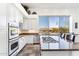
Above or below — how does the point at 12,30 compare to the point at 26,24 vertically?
below

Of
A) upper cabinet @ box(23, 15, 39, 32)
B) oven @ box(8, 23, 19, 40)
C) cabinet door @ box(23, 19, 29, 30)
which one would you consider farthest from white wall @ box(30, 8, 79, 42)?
oven @ box(8, 23, 19, 40)

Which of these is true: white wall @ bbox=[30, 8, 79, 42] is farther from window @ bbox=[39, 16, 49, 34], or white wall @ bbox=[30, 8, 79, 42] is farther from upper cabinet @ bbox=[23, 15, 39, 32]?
upper cabinet @ bbox=[23, 15, 39, 32]

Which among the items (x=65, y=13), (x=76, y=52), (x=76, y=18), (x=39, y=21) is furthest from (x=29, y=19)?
(x=76, y=52)

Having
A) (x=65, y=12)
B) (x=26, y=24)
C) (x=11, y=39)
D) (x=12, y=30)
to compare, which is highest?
(x=65, y=12)

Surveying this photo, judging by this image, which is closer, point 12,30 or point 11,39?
point 11,39

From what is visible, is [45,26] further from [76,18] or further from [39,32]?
[76,18]

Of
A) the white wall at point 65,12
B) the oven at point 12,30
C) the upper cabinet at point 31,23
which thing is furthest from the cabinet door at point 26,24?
the oven at point 12,30

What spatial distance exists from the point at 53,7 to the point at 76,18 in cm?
126

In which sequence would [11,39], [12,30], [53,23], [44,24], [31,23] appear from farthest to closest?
1. [53,23]
2. [44,24]
3. [31,23]
4. [12,30]
5. [11,39]

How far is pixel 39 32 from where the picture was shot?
620 centimetres

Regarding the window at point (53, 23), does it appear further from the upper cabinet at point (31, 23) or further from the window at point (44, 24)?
the upper cabinet at point (31, 23)

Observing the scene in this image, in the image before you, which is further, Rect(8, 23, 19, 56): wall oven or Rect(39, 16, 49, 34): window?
Rect(39, 16, 49, 34): window

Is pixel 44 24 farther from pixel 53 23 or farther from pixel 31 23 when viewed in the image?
pixel 31 23

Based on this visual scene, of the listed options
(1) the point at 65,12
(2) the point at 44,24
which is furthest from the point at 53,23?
(1) the point at 65,12
